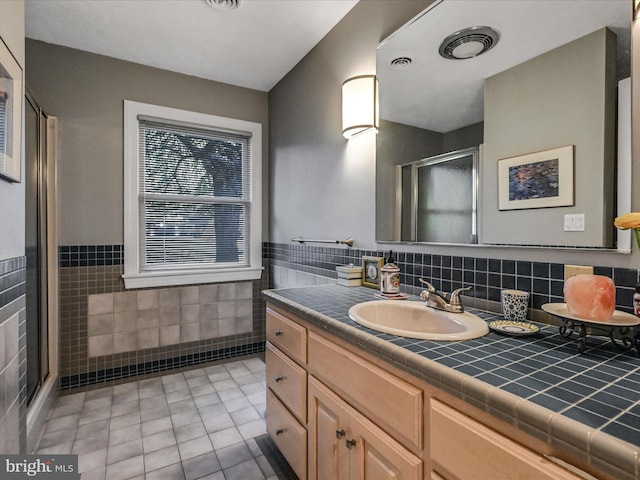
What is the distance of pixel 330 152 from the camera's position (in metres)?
2.23

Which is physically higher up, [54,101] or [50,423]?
[54,101]

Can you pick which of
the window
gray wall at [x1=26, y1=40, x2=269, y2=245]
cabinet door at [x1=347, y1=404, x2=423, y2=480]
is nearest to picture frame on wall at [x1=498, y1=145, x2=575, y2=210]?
cabinet door at [x1=347, y1=404, x2=423, y2=480]

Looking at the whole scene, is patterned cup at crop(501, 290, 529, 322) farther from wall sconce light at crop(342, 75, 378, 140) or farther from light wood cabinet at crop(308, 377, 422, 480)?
wall sconce light at crop(342, 75, 378, 140)

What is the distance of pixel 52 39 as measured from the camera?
2279 mm

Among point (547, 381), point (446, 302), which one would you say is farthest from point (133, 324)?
point (547, 381)

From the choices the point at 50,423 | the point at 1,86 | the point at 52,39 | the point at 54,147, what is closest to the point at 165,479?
the point at 50,423

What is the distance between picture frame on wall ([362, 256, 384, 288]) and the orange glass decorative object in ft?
3.03

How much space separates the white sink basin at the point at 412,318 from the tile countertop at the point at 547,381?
79mm

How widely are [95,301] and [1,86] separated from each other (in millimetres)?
1713

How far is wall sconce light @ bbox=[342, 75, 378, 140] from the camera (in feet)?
5.91

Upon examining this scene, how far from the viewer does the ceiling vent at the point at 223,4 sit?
191 centimetres

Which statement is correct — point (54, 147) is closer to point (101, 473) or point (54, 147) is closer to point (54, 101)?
point (54, 101)

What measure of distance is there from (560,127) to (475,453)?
1006mm
